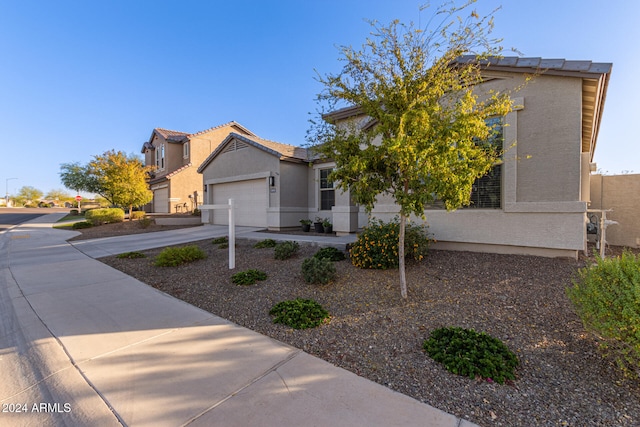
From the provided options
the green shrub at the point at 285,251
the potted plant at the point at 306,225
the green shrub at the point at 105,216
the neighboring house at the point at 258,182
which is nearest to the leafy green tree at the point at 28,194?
the green shrub at the point at 105,216

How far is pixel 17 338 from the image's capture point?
3.57m

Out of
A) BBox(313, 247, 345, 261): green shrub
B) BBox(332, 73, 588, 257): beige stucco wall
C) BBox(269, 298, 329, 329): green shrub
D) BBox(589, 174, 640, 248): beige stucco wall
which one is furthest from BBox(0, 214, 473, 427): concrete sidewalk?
BBox(589, 174, 640, 248): beige stucco wall

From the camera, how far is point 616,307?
2545mm

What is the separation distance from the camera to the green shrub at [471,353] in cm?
273

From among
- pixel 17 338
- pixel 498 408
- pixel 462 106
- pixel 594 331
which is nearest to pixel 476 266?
pixel 594 331

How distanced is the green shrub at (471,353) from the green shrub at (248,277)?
3514mm

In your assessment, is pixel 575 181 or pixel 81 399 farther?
pixel 575 181

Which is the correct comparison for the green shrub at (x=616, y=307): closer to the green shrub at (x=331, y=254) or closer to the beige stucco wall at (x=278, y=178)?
the green shrub at (x=331, y=254)

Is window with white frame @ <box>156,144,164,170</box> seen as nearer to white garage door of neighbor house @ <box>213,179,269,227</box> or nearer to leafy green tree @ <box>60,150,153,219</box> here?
leafy green tree @ <box>60,150,153,219</box>

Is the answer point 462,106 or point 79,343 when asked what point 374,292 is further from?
point 79,343

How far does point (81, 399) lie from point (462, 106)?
527 cm

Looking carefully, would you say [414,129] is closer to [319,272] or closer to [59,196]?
[319,272]

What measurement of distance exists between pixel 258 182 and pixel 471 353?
12.8 meters

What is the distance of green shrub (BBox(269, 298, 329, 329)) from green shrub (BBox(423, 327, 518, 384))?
143 centimetres
